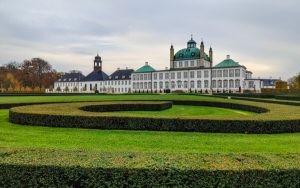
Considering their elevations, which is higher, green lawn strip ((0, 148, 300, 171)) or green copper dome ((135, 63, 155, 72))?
green copper dome ((135, 63, 155, 72))

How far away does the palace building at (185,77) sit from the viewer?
9162 cm

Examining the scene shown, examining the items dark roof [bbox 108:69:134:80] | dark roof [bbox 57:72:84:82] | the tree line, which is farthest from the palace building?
the tree line

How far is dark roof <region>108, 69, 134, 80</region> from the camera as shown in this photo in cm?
11788

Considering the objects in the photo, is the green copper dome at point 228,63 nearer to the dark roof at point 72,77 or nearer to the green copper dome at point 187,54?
the green copper dome at point 187,54

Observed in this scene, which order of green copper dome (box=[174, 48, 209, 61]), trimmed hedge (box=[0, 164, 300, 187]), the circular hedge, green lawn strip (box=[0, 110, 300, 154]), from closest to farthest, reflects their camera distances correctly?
trimmed hedge (box=[0, 164, 300, 187]) → green lawn strip (box=[0, 110, 300, 154]) → the circular hedge → green copper dome (box=[174, 48, 209, 61])

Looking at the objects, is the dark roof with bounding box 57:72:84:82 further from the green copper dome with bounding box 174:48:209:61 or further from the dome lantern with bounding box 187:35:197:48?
the dome lantern with bounding box 187:35:197:48

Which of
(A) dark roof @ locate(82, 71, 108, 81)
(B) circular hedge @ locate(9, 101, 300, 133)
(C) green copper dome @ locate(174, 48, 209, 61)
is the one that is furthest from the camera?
(A) dark roof @ locate(82, 71, 108, 81)

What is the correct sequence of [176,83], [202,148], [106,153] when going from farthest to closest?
[176,83] < [202,148] < [106,153]

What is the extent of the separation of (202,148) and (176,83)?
93.0m

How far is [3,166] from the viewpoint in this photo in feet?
17.4

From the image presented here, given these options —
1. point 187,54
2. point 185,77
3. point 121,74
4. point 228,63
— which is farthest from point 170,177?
point 121,74

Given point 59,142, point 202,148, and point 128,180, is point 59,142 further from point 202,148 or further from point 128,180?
point 128,180

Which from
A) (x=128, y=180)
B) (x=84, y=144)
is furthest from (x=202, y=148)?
(x=128, y=180)

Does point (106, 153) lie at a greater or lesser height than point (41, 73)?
lesser
